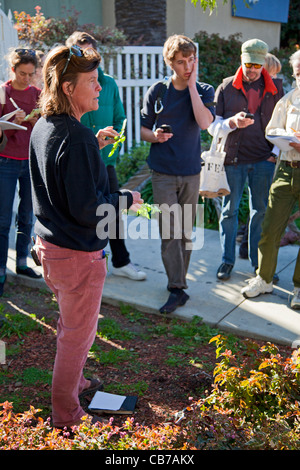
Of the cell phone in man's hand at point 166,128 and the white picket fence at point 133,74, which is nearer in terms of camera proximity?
the cell phone in man's hand at point 166,128

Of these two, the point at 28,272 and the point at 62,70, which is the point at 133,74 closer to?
the point at 28,272

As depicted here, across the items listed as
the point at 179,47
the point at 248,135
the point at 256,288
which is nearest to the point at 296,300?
the point at 256,288

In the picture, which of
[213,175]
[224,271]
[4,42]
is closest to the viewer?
[213,175]

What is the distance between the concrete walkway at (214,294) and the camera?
14.8ft

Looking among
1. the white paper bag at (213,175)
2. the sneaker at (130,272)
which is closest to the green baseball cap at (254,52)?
the white paper bag at (213,175)

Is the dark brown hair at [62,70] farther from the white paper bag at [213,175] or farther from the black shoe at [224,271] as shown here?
the black shoe at [224,271]

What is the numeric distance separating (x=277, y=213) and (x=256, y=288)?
754mm

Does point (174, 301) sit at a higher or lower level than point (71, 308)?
lower

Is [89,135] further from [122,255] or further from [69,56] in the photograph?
[122,255]

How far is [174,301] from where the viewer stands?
15.8ft

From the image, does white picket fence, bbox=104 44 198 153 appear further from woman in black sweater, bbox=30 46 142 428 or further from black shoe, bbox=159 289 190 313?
woman in black sweater, bbox=30 46 142 428

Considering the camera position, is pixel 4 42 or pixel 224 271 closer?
pixel 224 271

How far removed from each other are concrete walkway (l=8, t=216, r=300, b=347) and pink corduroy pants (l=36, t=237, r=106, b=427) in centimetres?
184

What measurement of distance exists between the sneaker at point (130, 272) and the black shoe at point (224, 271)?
0.77 meters
